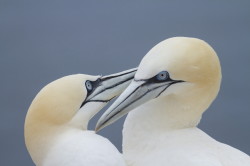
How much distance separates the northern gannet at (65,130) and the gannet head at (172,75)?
0.42 feet

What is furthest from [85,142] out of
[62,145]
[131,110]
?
[131,110]

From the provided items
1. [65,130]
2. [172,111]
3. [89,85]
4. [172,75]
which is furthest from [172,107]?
[65,130]

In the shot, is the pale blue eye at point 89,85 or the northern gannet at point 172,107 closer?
the northern gannet at point 172,107

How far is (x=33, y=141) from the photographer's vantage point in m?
3.11

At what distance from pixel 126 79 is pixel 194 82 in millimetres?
409

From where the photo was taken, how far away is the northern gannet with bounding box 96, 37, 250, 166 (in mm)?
3088

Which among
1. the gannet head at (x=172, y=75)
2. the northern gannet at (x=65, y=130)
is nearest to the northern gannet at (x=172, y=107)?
the gannet head at (x=172, y=75)

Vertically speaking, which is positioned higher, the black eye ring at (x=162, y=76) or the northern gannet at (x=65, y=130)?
the black eye ring at (x=162, y=76)

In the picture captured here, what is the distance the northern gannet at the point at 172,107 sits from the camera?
309 centimetres

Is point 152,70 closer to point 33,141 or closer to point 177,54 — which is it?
point 177,54

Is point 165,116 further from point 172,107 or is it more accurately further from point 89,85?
point 89,85

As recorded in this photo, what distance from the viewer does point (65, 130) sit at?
3.14 meters

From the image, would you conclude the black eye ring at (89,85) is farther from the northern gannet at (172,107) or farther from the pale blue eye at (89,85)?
the northern gannet at (172,107)

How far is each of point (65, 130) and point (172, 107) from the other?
0.56 meters
